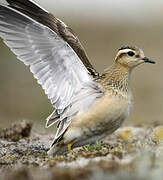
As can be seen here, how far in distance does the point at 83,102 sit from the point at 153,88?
14117 millimetres

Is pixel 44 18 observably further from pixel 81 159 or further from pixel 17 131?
pixel 81 159

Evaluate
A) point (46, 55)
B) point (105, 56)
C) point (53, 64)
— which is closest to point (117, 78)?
point (53, 64)

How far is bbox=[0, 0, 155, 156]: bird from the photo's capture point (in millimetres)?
9648

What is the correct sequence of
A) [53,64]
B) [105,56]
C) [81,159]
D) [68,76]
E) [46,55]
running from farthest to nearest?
[105,56] → [46,55] → [53,64] → [68,76] → [81,159]

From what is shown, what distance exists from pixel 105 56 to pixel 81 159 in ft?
68.9

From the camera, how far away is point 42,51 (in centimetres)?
1053

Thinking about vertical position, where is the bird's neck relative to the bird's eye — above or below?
below

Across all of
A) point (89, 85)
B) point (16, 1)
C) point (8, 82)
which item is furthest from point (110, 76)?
point (8, 82)

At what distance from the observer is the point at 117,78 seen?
10.3 meters

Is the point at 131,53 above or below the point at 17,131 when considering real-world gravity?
above

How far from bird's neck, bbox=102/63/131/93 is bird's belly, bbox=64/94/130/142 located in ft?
1.42

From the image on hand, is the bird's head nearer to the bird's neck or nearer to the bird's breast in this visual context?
the bird's neck

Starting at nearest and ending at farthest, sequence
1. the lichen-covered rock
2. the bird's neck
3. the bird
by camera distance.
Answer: the bird
the bird's neck
the lichen-covered rock

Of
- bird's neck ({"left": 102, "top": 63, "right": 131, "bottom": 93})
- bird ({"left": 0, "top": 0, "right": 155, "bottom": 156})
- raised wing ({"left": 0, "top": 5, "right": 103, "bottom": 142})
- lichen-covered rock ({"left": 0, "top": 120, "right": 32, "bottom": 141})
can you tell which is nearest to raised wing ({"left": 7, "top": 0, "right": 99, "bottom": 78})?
bird ({"left": 0, "top": 0, "right": 155, "bottom": 156})
